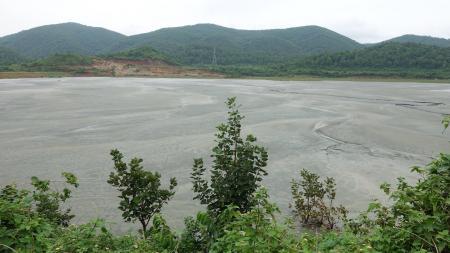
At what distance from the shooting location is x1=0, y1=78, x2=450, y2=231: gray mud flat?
13.4 meters

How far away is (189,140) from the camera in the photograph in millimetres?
19969

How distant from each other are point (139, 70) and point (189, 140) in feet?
228

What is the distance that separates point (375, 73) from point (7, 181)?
83.0 meters

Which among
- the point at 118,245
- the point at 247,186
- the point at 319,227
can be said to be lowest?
the point at 319,227

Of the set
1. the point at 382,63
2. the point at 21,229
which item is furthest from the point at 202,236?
the point at 382,63

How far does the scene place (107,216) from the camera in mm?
10734

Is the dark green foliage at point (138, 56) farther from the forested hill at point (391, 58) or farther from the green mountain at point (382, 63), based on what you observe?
the forested hill at point (391, 58)

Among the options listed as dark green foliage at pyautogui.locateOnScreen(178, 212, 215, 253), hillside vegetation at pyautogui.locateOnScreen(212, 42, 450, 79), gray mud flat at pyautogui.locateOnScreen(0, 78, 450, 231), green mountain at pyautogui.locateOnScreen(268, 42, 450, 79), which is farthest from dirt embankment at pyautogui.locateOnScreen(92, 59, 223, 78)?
dark green foliage at pyautogui.locateOnScreen(178, 212, 215, 253)

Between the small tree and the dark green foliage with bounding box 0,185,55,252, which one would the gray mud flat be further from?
the dark green foliage with bounding box 0,185,55,252

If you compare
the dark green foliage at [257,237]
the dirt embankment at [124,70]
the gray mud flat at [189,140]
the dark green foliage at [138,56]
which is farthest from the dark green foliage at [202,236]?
the dark green foliage at [138,56]

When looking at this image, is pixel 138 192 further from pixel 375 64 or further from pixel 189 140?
pixel 375 64

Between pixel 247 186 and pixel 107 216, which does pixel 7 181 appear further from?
pixel 247 186

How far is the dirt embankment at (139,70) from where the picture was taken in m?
83.4

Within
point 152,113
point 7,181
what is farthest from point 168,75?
point 7,181
